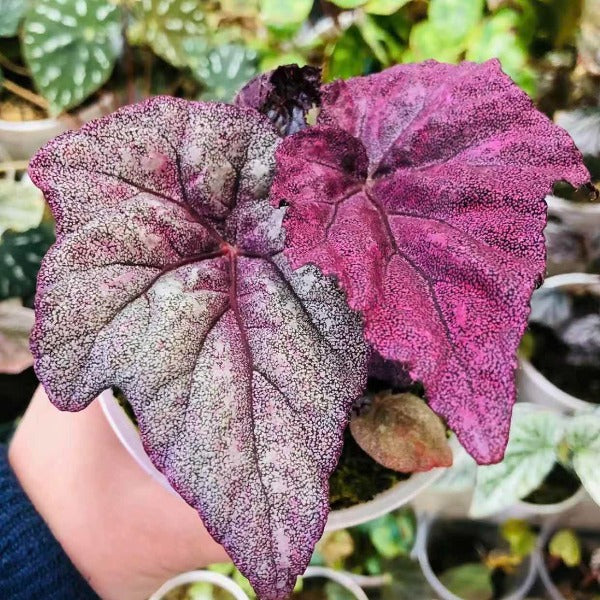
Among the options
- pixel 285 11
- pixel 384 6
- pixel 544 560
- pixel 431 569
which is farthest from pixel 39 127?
pixel 544 560

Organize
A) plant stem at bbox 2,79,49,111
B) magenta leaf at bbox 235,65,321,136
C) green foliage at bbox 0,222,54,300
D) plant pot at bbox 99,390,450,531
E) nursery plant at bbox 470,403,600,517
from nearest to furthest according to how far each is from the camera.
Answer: magenta leaf at bbox 235,65,321,136
plant pot at bbox 99,390,450,531
nursery plant at bbox 470,403,600,517
green foliage at bbox 0,222,54,300
plant stem at bbox 2,79,49,111

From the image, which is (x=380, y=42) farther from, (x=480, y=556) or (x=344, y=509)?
(x=480, y=556)

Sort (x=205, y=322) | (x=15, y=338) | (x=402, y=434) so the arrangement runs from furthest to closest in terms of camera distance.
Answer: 1. (x=15, y=338)
2. (x=402, y=434)
3. (x=205, y=322)

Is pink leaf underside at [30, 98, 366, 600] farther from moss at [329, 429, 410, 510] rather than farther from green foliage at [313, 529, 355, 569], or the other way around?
green foliage at [313, 529, 355, 569]

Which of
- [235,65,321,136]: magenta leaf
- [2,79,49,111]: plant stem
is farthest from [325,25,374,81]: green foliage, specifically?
[2,79,49,111]: plant stem

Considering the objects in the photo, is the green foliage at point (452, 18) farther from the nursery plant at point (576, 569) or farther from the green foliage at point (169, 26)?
the nursery plant at point (576, 569)

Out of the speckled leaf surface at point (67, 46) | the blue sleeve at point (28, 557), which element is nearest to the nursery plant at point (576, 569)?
the blue sleeve at point (28, 557)
